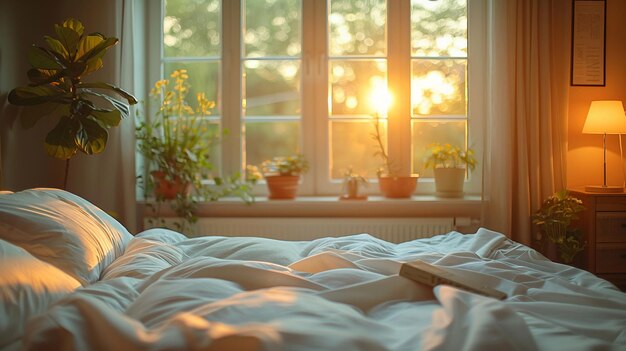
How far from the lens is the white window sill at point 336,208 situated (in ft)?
13.6

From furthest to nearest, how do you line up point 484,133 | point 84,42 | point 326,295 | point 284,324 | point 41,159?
point 484,133
point 41,159
point 84,42
point 326,295
point 284,324

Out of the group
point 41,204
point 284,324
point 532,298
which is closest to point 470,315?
point 284,324

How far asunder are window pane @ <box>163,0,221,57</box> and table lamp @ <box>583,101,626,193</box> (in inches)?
98.4

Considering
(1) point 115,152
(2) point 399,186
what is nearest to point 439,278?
(2) point 399,186

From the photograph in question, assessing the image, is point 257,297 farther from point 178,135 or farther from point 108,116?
point 178,135

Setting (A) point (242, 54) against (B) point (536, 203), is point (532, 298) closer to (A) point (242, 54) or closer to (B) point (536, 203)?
(B) point (536, 203)

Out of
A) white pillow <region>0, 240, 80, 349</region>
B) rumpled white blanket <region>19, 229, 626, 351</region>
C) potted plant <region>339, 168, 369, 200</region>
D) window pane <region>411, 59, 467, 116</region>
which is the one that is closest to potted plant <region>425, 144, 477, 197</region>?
window pane <region>411, 59, 467, 116</region>

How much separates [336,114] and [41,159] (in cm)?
195

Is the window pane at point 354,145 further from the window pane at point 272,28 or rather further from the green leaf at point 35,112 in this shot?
the green leaf at point 35,112

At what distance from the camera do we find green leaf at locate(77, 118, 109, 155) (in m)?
3.33

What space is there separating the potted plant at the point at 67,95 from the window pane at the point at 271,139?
1.14 meters

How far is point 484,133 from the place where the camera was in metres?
4.29

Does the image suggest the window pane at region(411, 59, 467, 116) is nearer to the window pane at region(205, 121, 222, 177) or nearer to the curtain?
the window pane at region(205, 121, 222, 177)

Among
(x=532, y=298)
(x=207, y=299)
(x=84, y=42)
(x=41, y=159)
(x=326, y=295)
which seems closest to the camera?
(x=207, y=299)
